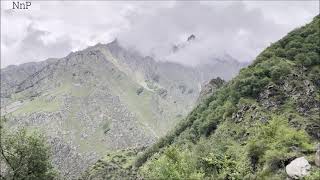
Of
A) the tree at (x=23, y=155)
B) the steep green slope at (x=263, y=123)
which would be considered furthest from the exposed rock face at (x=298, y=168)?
the tree at (x=23, y=155)

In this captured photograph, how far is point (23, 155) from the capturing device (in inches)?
2611

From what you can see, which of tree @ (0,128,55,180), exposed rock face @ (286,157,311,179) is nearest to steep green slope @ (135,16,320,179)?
exposed rock face @ (286,157,311,179)

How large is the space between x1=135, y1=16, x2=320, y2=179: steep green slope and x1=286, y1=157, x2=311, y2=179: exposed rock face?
1053 mm

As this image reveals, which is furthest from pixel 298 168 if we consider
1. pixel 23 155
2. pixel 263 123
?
pixel 263 123

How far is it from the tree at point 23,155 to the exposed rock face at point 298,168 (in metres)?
33.3

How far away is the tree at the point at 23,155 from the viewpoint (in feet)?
215

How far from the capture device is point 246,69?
487 ft

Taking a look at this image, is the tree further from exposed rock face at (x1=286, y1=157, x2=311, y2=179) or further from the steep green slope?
exposed rock face at (x1=286, y1=157, x2=311, y2=179)

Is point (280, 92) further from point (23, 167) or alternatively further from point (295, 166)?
point (23, 167)

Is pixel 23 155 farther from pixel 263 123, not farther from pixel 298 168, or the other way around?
pixel 263 123

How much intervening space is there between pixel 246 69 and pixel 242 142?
48.9 m

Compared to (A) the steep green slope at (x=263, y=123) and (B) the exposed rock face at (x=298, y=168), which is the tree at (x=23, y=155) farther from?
(B) the exposed rock face at (x=298, y=168)

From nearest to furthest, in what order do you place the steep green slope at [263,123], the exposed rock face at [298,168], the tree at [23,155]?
the exposed rock face at [298,168]
the tree at [23,155]
the steep green slope at [263,123]

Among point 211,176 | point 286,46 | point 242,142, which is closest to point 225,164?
point 211,176
